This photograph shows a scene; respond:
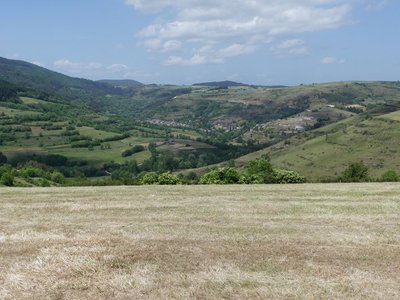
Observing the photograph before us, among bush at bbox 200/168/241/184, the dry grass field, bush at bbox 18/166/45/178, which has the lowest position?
bush at bbox 18/166/45/178

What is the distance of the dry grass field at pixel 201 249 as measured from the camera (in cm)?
1361

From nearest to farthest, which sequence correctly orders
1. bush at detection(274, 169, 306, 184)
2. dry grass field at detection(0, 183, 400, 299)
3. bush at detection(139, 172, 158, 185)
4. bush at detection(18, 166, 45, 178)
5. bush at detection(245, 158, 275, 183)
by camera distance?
1. dry grass field at detection(0, 183, 400, 299)
2. bush at detection(139, 172, 158, 185)
3. bush at detection(274, 169, 306, 184)
4. bush at detection(245, 158, 275, 183)
5. bush at detection(18, 166, 45, 178)

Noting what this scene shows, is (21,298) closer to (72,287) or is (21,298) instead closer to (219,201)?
(72,287)

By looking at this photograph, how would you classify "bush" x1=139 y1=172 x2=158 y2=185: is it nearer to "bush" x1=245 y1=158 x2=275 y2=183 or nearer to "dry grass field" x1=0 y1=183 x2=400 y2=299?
"bush" x1=245 y1=158 x2=275 y2=183

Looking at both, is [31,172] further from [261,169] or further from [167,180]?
[167,180]

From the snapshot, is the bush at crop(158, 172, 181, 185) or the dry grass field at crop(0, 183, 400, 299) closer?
the dry grass field at crop(0, 183, 400, 299)

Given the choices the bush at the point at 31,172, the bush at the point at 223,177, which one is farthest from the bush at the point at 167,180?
the bush at the point at 31,172

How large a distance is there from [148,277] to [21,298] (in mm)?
3725

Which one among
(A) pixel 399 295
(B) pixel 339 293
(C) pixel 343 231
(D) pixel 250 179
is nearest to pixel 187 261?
(B) pixel 339 293

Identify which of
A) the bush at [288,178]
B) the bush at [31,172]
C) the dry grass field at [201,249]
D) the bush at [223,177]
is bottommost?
the bush at [31,172]

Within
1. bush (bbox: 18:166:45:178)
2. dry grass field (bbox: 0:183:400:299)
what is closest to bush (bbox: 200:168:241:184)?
dry grass field (bbox: 0:183:400:299)

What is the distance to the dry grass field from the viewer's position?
44.7 ft

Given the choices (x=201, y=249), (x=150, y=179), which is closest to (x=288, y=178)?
(x=150, y=179)

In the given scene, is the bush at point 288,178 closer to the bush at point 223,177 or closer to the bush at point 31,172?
the bush at point 223,177
